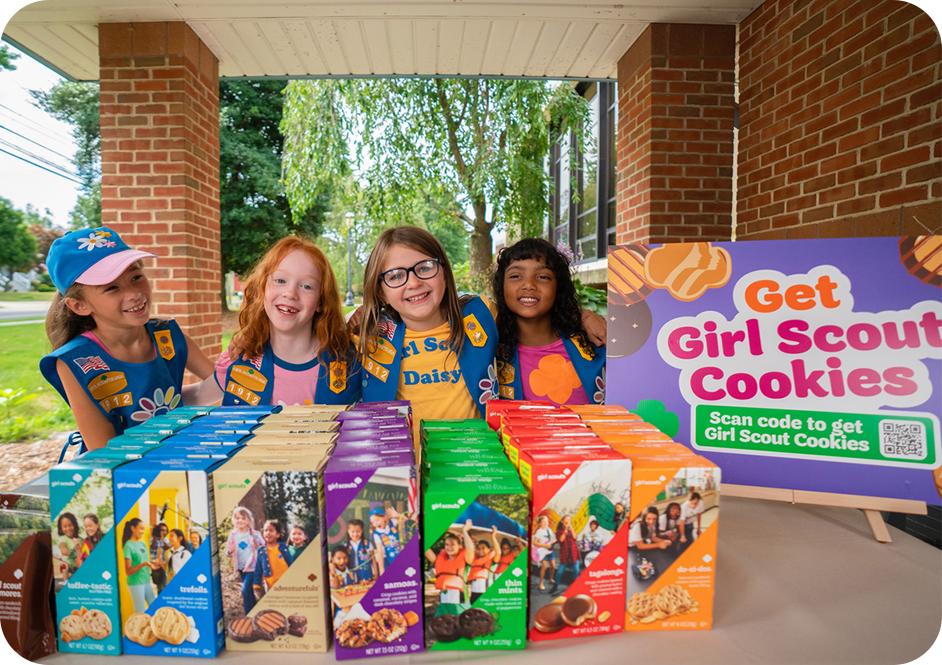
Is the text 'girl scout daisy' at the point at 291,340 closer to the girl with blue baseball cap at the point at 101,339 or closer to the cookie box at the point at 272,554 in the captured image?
the girl with blue baseball cap at the point at 101,339

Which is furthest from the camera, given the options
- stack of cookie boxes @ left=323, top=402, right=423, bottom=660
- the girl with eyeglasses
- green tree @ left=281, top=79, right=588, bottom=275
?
green tree @ left=281, top=79, right=588, bottom=275

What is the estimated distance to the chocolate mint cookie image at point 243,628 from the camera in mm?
916

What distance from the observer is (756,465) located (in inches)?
62.5

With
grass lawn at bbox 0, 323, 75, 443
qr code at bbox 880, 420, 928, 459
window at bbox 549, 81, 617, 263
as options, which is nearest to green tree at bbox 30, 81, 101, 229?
grass lawn at bbox 0, 323, 75, 443

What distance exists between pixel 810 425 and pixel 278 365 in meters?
1.65

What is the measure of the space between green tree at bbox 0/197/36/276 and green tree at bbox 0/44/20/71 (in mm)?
1449

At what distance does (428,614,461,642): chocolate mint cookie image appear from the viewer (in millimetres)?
921

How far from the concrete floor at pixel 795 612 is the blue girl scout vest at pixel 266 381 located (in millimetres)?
1068

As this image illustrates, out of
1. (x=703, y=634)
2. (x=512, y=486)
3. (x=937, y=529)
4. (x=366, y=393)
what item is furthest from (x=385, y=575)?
(x=937, y=529)

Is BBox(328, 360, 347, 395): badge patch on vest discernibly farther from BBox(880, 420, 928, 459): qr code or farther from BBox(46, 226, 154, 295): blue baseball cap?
BBox(880, 420, 928, 459): qr code

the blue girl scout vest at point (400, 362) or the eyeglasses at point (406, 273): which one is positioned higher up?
the eyeglasses at point (406, 273)

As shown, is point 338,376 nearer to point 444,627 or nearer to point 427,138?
point 444,627

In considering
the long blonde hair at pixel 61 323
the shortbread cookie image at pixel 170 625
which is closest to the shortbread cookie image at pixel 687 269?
the shortbread cookie image at pixel 170 625

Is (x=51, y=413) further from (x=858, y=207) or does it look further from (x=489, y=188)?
(x=858, y=207)
